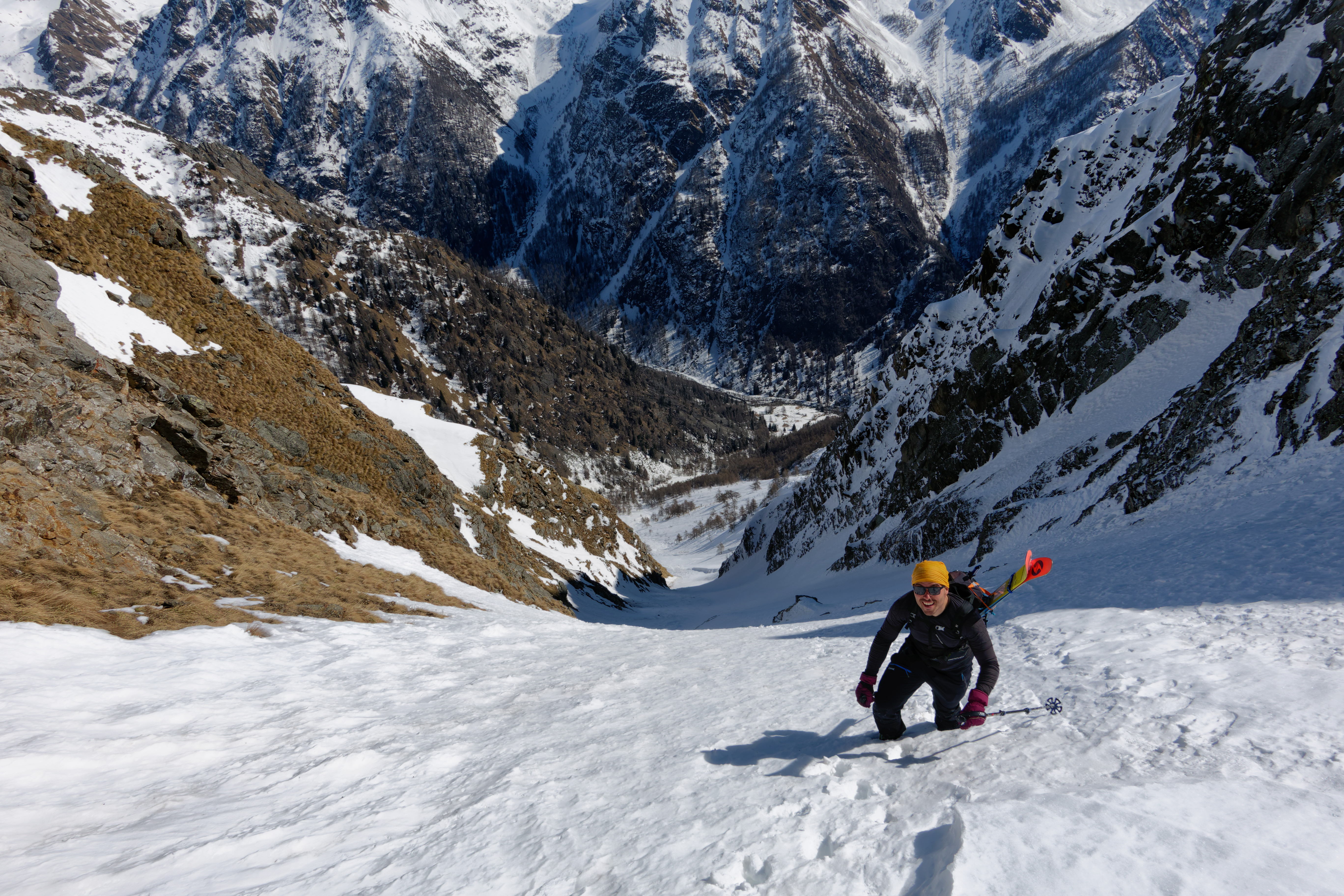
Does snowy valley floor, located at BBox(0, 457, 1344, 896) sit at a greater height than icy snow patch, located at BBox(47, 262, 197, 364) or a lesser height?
lesser

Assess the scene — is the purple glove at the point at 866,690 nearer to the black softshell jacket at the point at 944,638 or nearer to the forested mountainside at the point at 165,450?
the black softshell jacket at the point at 944,638

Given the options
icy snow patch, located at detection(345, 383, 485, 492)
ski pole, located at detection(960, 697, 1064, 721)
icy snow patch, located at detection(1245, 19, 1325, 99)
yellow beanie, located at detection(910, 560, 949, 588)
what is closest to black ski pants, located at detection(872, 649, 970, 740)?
ski pole, located at detection(960, 697, 1064, 721)

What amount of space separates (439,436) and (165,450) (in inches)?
1138

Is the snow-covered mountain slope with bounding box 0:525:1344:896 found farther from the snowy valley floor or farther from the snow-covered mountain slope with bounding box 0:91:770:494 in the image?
the snow-covered mountain slope with bounding box 0:91:770:494

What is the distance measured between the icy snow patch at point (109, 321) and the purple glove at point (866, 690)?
20902 mm

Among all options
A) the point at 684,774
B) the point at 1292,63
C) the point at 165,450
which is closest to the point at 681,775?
the point at 684,774

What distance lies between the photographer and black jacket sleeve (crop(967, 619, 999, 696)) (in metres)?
5.83

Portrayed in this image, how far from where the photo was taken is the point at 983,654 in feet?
19.1

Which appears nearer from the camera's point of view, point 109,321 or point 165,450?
point 165,450

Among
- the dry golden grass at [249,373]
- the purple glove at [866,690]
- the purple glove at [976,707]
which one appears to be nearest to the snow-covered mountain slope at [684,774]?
the purple glove at [976,707]

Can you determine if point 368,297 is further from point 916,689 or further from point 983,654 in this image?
point 983,654

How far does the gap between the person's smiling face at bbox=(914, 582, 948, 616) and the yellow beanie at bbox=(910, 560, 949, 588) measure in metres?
0.02

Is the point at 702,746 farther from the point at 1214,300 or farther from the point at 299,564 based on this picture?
the point at 1214,300

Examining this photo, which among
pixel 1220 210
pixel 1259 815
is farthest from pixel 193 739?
pixel 1220 210
